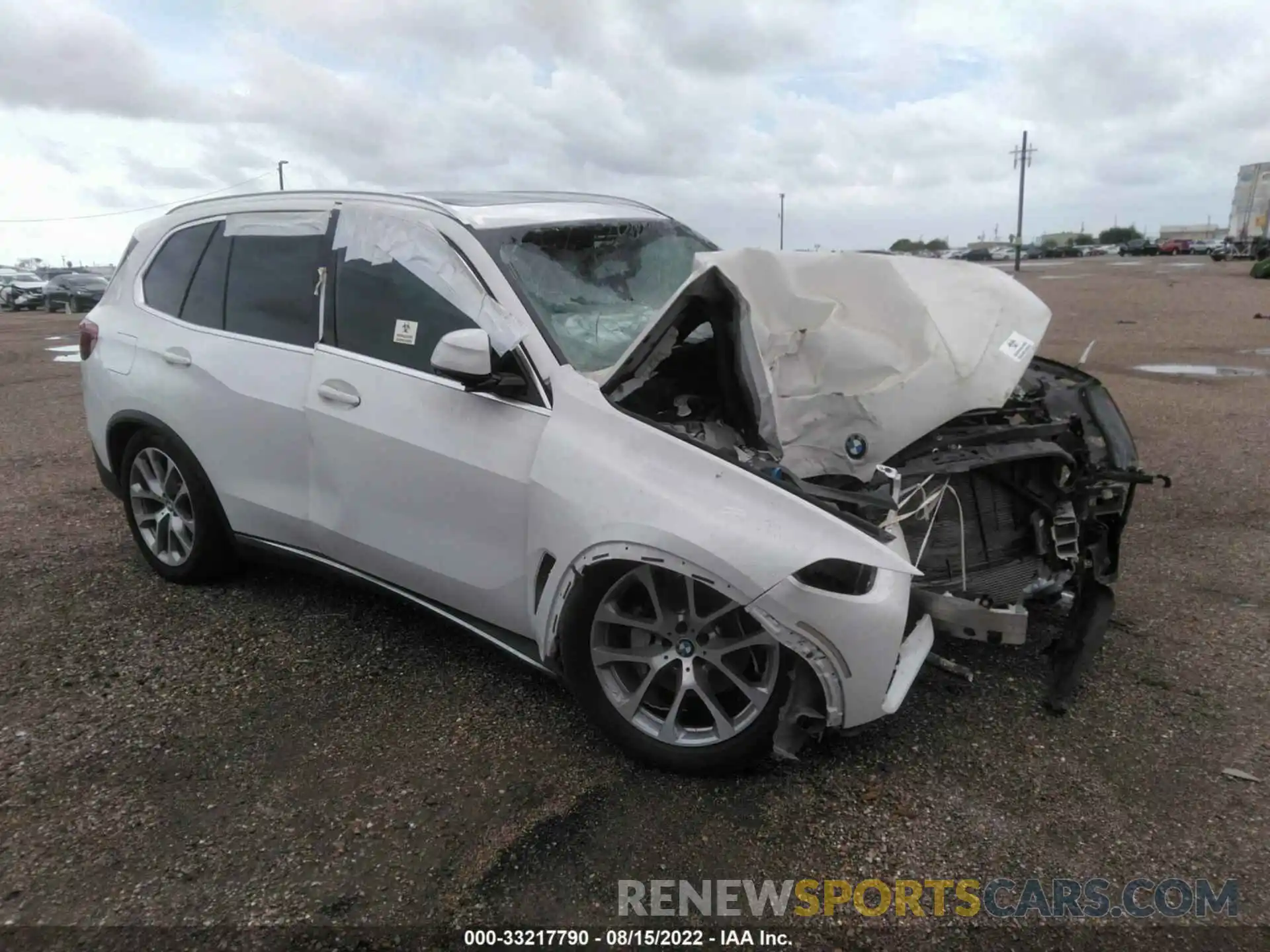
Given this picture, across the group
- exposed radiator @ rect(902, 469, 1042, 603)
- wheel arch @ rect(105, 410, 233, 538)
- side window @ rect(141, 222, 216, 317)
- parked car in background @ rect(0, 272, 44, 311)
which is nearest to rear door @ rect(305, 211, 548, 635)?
wheel arch @ rect(105, 410, 233, 538)

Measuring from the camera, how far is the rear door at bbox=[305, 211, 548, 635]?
311cm

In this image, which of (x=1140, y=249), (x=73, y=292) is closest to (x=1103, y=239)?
(x=1140, y=249)

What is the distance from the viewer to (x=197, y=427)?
405 cm

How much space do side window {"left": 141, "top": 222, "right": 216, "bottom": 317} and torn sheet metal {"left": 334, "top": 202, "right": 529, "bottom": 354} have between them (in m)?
1.04

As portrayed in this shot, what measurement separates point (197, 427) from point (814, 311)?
2.74 m

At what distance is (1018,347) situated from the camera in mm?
3539

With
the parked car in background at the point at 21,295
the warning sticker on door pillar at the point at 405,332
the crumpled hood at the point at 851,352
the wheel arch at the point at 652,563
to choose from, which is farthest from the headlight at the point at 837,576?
the parked car in background at the point at 21,295

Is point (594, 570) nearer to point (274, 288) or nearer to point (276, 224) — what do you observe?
point (274, 288)

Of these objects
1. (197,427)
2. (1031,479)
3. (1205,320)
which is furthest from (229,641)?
(1205,320)

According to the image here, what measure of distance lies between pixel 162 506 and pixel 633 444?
283cm

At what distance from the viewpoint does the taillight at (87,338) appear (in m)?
4.59

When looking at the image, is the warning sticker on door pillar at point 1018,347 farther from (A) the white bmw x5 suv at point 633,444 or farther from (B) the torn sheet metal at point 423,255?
(B) the torn sheet metal at point 423,255

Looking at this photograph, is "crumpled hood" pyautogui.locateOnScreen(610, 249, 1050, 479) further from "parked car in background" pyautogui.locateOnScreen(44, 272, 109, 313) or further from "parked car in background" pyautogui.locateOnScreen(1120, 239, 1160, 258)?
"parked car in background" pyautogui.locateOnScreen(1120, 239, 1160, 258)

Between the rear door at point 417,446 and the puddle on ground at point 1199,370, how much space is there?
10.4 meters
